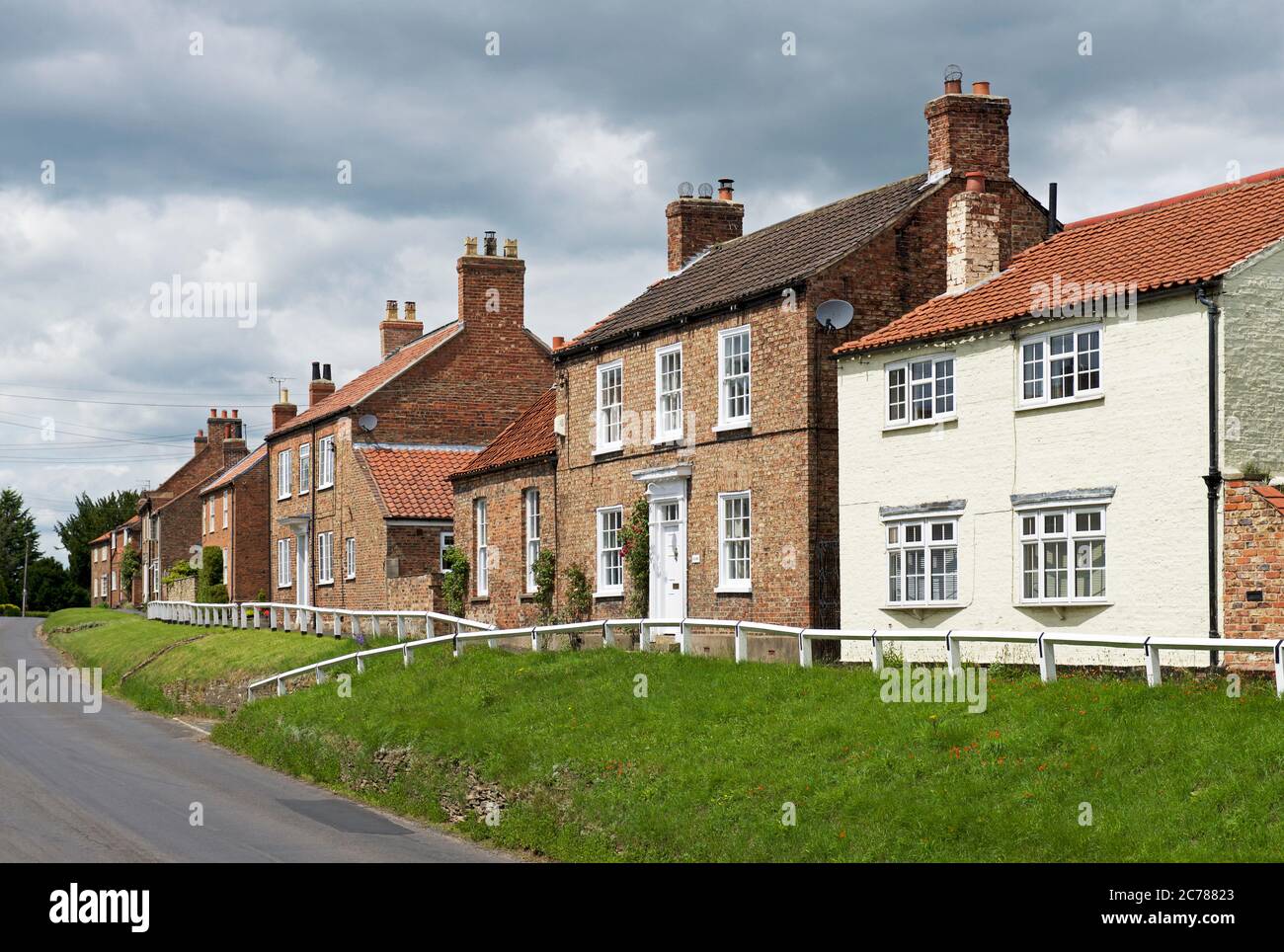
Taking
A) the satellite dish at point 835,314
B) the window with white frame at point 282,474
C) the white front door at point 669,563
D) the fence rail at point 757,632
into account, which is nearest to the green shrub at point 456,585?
the fence rail at point 757,632

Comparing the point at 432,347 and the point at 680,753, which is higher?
the point at 432,347

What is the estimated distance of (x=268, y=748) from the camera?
25891 mm

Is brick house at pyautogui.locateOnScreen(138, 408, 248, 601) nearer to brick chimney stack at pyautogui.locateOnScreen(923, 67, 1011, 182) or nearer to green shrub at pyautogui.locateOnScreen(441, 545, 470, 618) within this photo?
green shrub at pyautogui.locateOnScreen(441, 545, 470, 618)

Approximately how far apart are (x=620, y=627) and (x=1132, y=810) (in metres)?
14.4

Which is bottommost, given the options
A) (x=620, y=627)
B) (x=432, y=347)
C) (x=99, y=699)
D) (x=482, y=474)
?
(x=99, y=699)

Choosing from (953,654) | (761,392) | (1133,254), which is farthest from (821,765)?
(761,392)

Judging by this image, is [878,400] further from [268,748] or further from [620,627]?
[268,748]

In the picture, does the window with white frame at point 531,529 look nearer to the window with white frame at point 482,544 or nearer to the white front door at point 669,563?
the window with white frame at point 482,544

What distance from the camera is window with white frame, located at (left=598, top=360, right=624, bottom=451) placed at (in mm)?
33031

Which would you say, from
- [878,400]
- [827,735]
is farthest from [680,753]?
[878,400]

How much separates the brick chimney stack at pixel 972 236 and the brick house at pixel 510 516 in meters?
11.7

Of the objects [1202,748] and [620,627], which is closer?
[1202,748]
